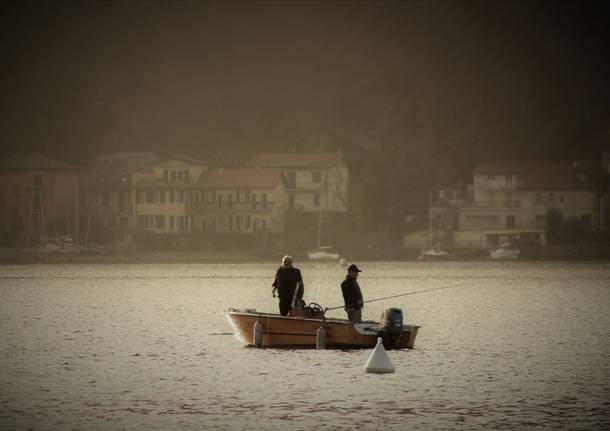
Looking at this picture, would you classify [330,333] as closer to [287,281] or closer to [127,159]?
[287,281]

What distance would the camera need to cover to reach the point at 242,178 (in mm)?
153000

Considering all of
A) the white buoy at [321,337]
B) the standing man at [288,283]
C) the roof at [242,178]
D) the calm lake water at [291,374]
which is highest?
the roof at [242,178]

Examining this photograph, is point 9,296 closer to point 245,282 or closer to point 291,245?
point 245,282

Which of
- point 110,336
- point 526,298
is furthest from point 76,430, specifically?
point 526,298

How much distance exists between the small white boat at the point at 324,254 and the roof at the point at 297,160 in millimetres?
16545

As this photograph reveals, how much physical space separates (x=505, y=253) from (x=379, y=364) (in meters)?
116

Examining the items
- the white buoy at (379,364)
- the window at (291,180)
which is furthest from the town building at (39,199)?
the white buoy at (379,364)

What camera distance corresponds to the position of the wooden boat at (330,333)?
113ft

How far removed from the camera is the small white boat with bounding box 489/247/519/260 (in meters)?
145

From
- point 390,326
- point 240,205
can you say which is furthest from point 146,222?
point 390,326

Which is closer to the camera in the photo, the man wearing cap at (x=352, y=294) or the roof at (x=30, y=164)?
the man wearing cap at (x=352, y=294)

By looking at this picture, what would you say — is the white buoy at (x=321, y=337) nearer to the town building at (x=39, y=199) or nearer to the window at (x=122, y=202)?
the town building at (x=39, y=199)

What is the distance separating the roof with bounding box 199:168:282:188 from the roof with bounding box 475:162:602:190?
28.0m

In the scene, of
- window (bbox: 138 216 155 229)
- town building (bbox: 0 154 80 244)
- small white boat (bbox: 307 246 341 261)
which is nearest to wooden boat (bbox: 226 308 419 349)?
small white boat (bbox: 307 246 341 261)
